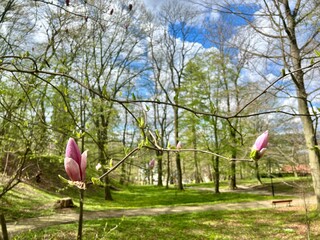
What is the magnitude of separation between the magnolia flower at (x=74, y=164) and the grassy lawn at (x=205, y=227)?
6085mm

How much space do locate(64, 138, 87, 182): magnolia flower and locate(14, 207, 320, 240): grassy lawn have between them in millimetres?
6085

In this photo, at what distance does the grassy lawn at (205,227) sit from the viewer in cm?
752

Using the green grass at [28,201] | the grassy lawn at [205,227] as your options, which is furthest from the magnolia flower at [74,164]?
the green grass at [28,201]

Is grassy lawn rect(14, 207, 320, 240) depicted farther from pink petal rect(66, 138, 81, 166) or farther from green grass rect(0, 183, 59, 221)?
pink petal rect(66, 138, 81, 166)

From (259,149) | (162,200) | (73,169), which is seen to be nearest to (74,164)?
(73,169)

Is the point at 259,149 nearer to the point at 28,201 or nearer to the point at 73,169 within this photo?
the point at 73,169

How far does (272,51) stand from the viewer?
8.23 m

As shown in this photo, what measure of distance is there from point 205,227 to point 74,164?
861 cm

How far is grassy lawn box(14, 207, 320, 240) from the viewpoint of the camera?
24.7 ft

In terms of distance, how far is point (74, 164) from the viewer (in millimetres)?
876

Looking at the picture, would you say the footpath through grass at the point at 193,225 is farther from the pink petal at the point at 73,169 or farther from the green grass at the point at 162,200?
the pink petal at the point at 73,169

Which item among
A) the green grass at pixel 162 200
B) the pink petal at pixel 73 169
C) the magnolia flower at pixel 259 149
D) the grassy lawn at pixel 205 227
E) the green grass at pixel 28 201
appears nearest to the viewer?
the pink petal at pixel 73 169

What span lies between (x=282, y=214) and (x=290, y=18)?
21.3 feet

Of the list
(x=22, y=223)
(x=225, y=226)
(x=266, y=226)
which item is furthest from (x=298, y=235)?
(x=22, y=223)
